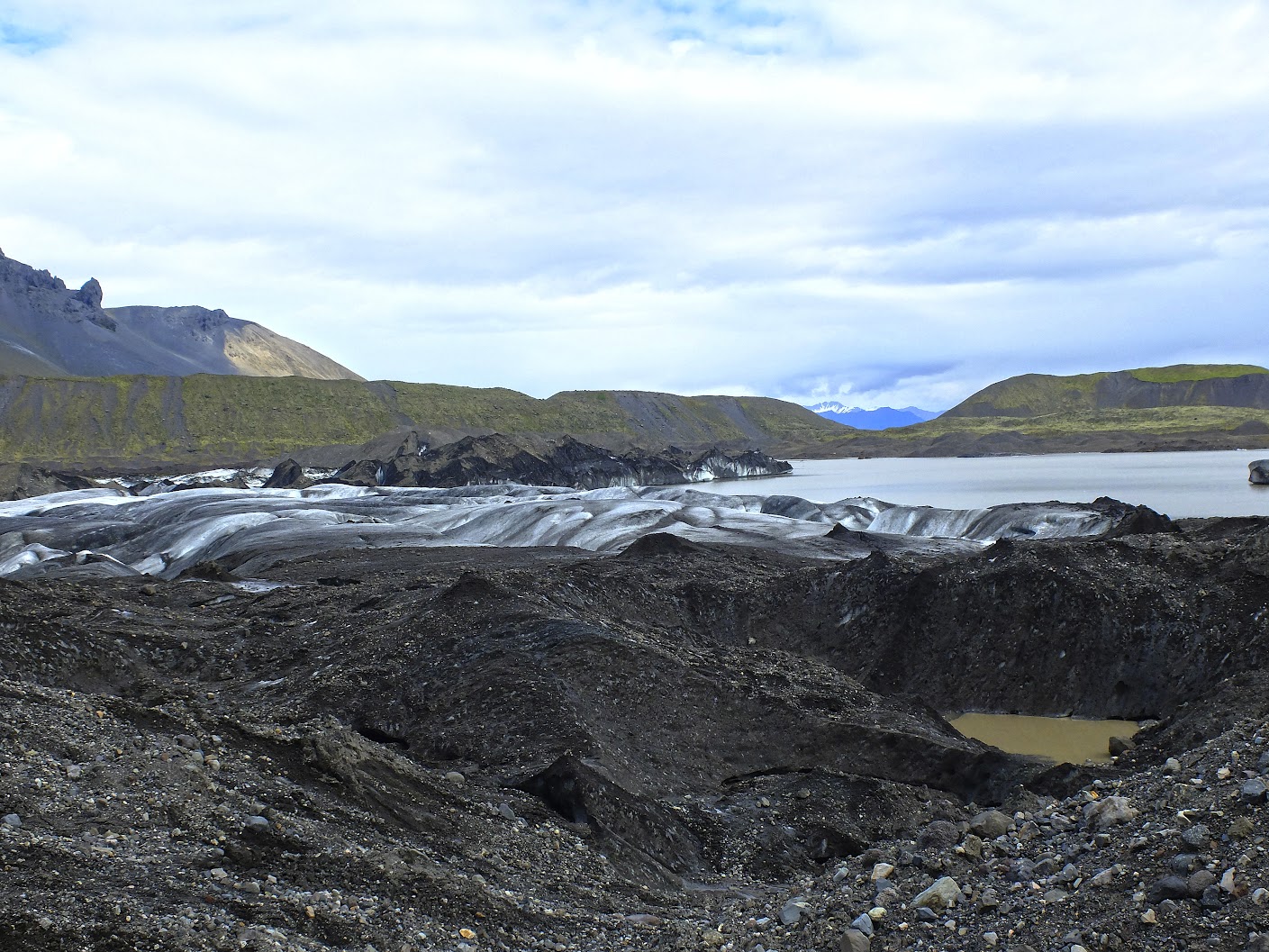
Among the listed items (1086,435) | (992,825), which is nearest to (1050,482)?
(1086,435)

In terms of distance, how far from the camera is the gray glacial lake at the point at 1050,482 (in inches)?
2359

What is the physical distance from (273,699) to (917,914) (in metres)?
10.8

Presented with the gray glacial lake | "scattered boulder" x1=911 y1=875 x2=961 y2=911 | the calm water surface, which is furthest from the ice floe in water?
"scattered boulder" x1=911 y1=875 x2=961 y2=911

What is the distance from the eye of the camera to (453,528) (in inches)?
1618

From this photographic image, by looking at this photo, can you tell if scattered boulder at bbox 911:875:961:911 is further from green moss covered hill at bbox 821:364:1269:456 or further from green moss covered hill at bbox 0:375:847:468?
green moss covered hill at bbox 821:364:1269:456

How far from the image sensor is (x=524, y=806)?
33.1 feet

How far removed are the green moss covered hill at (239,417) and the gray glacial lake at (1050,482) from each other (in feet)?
141

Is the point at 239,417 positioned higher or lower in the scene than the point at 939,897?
higher

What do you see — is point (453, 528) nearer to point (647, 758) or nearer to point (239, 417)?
point (647, 758)

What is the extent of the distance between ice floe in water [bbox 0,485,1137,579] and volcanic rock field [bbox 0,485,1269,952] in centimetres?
731

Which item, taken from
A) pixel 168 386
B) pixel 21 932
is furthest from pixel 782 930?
pixel 168 386

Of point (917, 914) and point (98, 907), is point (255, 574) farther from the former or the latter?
point (917, 914)

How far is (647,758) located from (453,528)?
98.0 ft

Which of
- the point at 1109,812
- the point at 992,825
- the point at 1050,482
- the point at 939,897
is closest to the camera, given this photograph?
the point at 939,897
